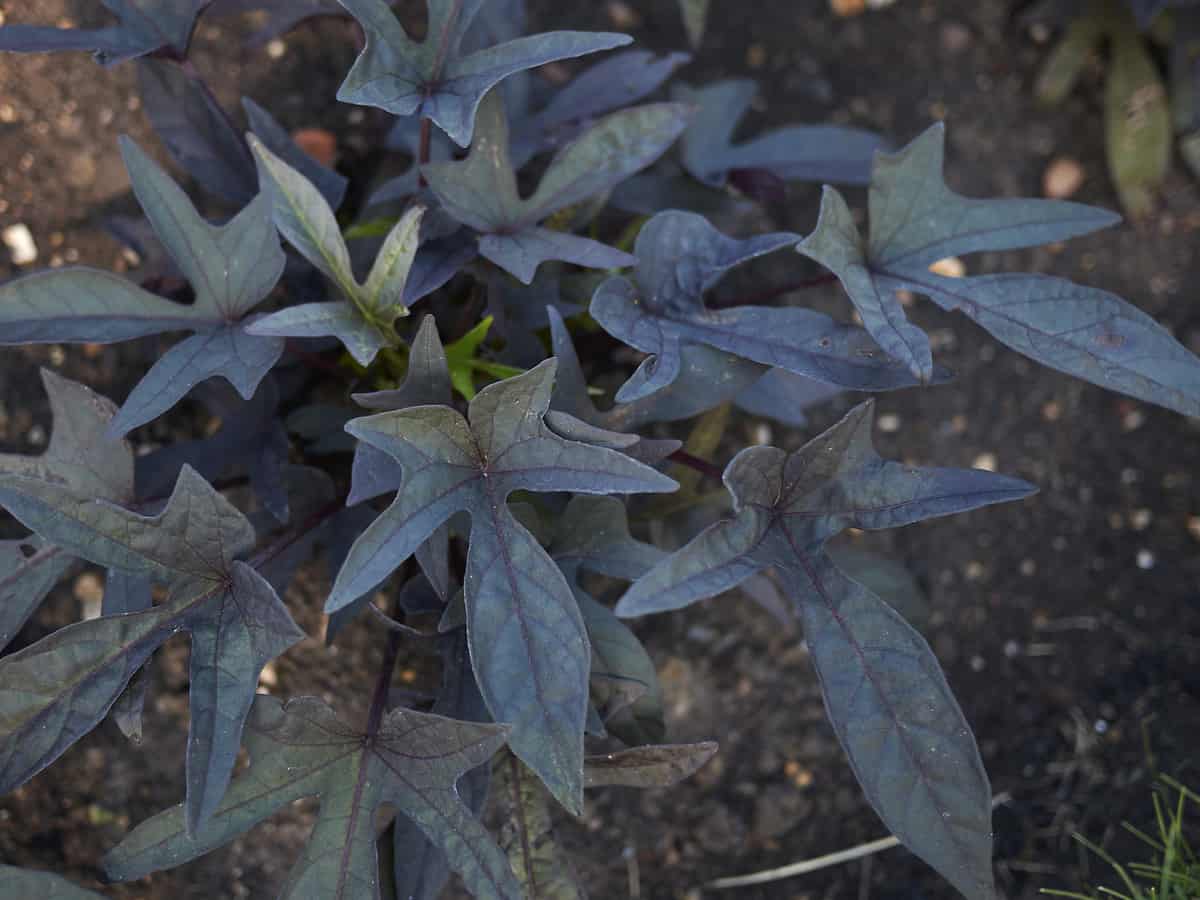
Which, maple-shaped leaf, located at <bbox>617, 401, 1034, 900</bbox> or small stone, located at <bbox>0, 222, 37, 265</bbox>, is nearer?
maple-shaped leaf, located at <bbox>617, 401, 1034, 900</bbox>

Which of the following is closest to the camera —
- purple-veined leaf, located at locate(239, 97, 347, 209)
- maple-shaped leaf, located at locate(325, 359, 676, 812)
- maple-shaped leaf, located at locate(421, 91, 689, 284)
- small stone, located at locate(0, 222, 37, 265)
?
maple-shaped leaf, located at locate(325, 359, 676, 812)

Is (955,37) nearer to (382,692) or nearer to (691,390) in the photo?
(691,390)

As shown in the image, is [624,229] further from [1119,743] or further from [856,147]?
[1119,743]

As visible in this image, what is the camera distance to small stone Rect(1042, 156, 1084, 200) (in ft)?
5.95

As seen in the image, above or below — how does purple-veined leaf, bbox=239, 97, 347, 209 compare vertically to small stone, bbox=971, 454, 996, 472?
above

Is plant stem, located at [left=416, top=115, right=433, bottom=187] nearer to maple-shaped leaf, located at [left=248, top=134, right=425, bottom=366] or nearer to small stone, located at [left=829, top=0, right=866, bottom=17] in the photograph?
maple-shaped leaf, located at [left=248, top=134, right=425, bottom=366]

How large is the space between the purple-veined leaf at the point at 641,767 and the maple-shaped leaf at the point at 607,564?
46 millimetres

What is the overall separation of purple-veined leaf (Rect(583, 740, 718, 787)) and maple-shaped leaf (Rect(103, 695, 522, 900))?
20 cm

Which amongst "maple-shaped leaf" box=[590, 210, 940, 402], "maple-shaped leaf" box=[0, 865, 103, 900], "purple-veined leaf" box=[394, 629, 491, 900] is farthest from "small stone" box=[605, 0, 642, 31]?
"maple-shaped leaf" box=[0, 865, 103, 900]

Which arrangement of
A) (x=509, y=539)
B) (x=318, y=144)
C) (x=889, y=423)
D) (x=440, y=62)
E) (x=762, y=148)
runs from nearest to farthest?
(x=509, y=539), (x=440, y=62), (x=762, y=148), (x=318, y=144), (x=889, y=423)

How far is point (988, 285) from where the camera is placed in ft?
3.59

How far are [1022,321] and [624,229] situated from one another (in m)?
0.62

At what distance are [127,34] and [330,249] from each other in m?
0.39

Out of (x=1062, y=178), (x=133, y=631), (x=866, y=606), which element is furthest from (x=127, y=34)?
(x=1062, y=178)
